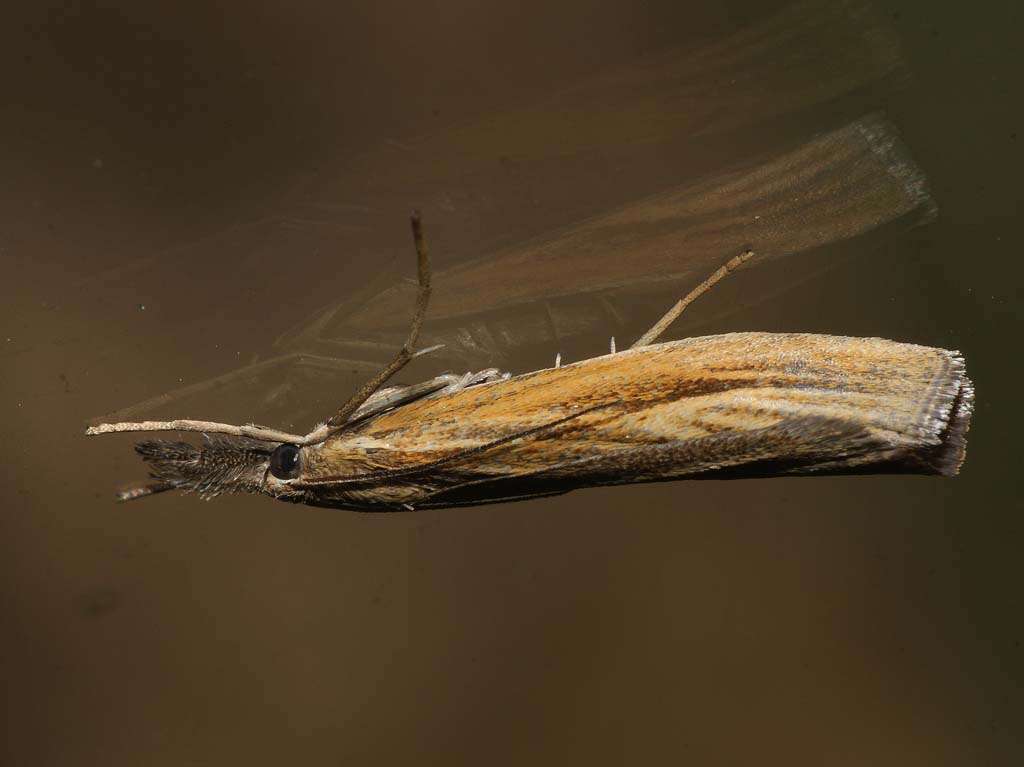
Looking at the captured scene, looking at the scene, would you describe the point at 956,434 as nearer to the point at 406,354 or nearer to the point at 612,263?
the point at 612,263

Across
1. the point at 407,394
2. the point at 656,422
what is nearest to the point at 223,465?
the point at 407,394

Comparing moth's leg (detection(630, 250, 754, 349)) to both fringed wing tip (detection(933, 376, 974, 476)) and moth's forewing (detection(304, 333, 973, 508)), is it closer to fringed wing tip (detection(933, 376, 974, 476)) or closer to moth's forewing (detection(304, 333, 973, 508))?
moth's forewing (detection(304, 333, 973, 508))

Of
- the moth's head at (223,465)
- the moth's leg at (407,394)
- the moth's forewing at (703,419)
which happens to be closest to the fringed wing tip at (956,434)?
the moth's forewing at (703,419)

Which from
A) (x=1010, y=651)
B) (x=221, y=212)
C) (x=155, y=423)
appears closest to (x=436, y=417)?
(x=155, y=423)

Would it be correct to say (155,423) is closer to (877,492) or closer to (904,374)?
(904,374)

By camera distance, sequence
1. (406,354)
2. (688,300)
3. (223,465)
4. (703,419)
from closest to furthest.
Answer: (703,419) < (406,354) < (223,465) < (688,300)

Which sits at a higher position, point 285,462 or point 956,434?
point 285,462

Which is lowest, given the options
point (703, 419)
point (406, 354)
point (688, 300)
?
point (703, 419)

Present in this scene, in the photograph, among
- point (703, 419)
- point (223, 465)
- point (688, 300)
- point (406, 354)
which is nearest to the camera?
point (703, 419)
